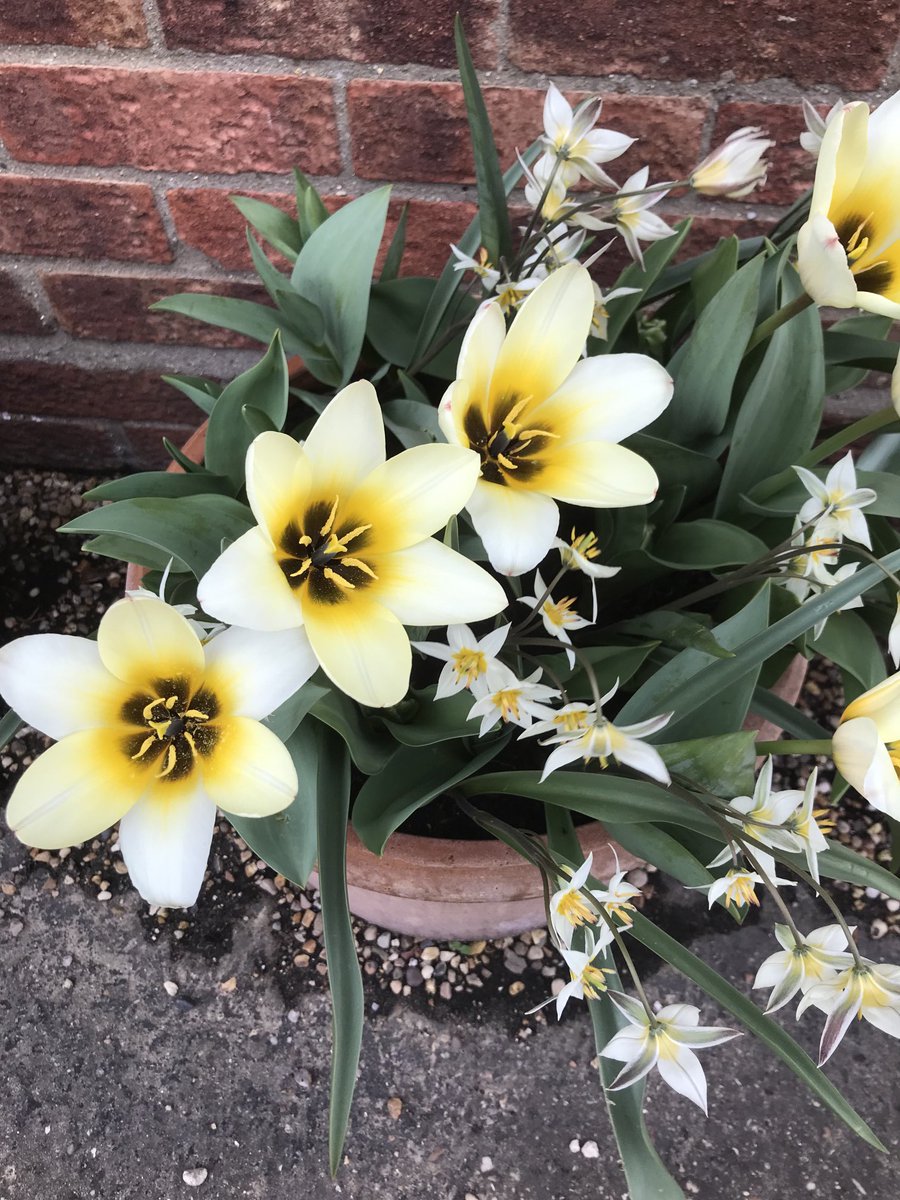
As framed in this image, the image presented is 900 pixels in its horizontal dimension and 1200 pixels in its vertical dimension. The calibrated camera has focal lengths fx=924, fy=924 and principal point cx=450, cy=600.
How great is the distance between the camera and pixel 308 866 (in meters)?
0.53

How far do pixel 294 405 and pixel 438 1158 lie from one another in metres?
0.67

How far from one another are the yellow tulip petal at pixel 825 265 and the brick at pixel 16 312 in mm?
875

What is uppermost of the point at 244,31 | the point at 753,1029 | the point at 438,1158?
the point at 244,31

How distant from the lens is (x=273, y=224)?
751 mm

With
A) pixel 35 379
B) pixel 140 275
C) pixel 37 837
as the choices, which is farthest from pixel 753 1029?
pixel 35 379

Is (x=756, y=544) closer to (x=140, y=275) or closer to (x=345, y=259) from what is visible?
(x=345, y=259)

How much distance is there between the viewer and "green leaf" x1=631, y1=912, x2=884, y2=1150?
0.50 meters

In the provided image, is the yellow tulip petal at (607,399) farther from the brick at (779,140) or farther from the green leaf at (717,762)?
the brick at (779,140)

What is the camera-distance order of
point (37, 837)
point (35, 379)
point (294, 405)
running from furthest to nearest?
point (35, 379)
point (294, 405)
point (37, 837)

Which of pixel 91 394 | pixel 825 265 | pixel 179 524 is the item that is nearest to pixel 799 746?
pixel 825 265

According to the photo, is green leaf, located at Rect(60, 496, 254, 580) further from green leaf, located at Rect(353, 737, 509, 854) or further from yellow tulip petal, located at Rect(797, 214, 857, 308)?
yellow tulip petal, located at Rect(797, 214, 857, 308)

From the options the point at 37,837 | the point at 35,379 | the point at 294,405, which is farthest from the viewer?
the point at 35,379

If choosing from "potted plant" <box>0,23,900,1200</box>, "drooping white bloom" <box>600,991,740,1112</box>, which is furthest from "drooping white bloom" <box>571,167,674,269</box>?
"drooping white bloom" <box>600,991,740,1112</box>

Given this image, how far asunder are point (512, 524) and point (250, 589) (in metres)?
0.12
